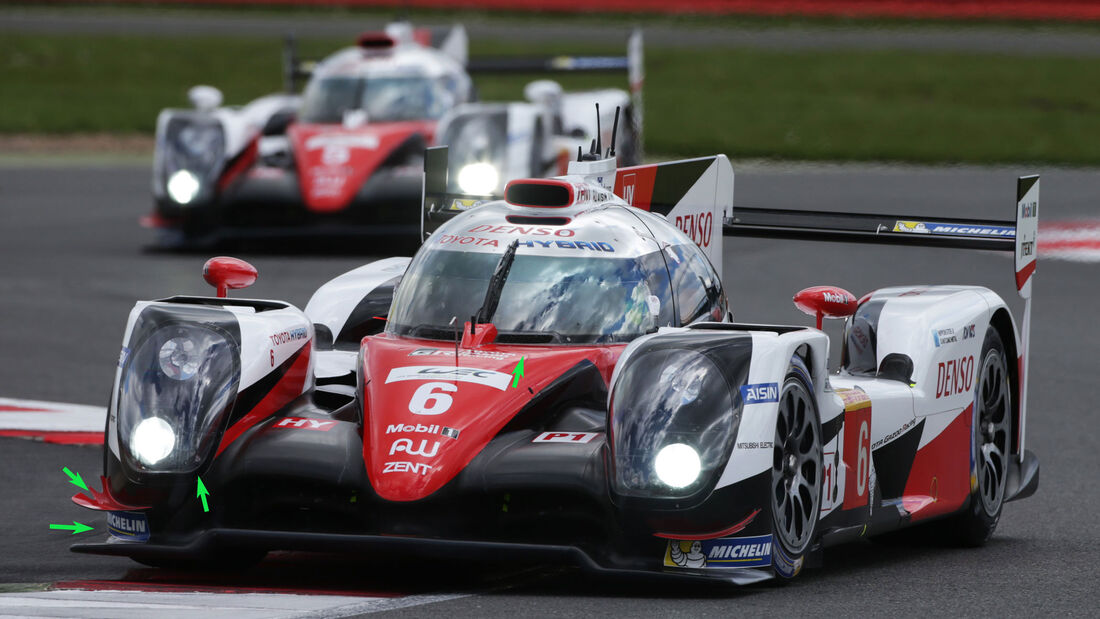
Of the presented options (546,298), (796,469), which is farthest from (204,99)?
(796,469)

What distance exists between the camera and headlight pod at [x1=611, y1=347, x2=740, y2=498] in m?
6.02

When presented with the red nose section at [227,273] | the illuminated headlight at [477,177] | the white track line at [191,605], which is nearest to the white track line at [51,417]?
the red nose section at [227,273]

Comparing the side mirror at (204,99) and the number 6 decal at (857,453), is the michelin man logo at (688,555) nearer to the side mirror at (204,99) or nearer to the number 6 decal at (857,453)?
the number 6 decal at (857,453)

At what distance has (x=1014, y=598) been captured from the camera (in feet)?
21.1

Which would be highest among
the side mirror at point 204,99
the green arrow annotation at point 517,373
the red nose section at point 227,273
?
the red nose section at point 227,273

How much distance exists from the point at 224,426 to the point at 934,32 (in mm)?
33849

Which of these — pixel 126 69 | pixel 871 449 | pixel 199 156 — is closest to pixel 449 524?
pixel 871 449

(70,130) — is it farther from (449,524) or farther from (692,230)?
(449,524)

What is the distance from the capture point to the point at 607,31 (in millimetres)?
39469

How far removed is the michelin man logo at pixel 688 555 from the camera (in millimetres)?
6067

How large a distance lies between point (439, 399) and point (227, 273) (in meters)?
1.53

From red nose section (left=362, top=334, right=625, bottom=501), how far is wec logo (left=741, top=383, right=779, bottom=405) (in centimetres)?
71

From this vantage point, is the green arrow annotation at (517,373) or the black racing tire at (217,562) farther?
the black racing tire at (217,562)

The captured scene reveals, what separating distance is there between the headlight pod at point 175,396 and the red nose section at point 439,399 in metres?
0.47
